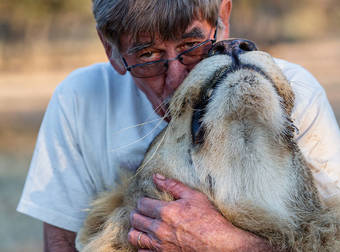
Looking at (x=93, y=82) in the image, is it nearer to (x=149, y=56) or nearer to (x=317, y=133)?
(x=149, y=56)

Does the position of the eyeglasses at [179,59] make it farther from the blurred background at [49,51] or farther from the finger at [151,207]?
the blurred background at [49,51]

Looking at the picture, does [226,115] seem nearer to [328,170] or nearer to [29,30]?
[328,170]

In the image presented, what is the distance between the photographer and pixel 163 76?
299 centimetres

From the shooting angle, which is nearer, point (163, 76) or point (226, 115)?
point (226, 115)

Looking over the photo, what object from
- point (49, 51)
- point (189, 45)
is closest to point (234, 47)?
point (189, 45)

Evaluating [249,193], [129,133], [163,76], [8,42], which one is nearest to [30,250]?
[129,133]

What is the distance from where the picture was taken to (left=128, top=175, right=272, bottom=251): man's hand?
2.32 meters

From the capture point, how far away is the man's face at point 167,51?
9.39ft

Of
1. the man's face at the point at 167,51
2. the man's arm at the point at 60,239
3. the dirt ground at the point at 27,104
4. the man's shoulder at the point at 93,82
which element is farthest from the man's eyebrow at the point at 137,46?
the dirt ground at the point at 27,104

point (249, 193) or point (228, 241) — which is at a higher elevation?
point (249, 193)

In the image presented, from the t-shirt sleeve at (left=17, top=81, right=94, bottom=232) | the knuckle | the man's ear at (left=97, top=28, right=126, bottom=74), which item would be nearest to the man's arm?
the t-shirt sleeve at (left=17, top=81, right=94, bottom=232)

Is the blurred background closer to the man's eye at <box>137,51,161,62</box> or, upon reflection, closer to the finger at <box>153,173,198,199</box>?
the man's eye at <box>137,51,161,62</box>

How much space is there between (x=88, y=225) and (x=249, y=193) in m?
0.96

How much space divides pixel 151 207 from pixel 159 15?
1.01 metres
